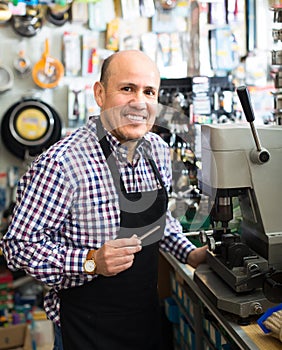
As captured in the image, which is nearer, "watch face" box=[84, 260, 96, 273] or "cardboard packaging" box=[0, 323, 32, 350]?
"watch face" box=[84, 260, 96, 273]

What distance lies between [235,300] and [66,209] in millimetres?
587

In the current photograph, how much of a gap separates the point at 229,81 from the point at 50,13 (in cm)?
129

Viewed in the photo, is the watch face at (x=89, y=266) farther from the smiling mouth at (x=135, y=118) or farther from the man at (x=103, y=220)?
the smiling mouth at (x=135, y=118)

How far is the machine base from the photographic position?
A: 148cm

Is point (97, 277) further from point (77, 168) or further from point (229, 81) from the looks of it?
point (229, 81)

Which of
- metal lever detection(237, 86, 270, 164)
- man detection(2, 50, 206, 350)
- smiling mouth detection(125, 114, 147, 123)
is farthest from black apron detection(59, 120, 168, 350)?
metal lever detection(237, 86, 270, 164)

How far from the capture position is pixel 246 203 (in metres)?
1.66

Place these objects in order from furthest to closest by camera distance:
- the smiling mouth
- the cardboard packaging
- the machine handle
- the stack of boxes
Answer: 1. the cardboard packaging
2. the stack of boxes
3. the smiling mouth
4. the machine handle

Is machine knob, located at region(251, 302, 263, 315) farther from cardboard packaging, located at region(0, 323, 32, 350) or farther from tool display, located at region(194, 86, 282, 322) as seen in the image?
cardboard packaging, located at region(0, 323, 32, 350)

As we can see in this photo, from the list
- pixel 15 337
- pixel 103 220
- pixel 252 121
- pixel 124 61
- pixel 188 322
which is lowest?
pixel 15 337

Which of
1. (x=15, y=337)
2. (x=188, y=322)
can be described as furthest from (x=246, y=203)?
(x=15, y=337)

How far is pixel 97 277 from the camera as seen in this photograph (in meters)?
1.66

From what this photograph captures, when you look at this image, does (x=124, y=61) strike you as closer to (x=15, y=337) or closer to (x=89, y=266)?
(x=89, y=266)

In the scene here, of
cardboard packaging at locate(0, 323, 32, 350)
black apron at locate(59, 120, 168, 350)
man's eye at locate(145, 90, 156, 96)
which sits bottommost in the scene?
cardboard packaging at locate(0, 323, 32, 350)
